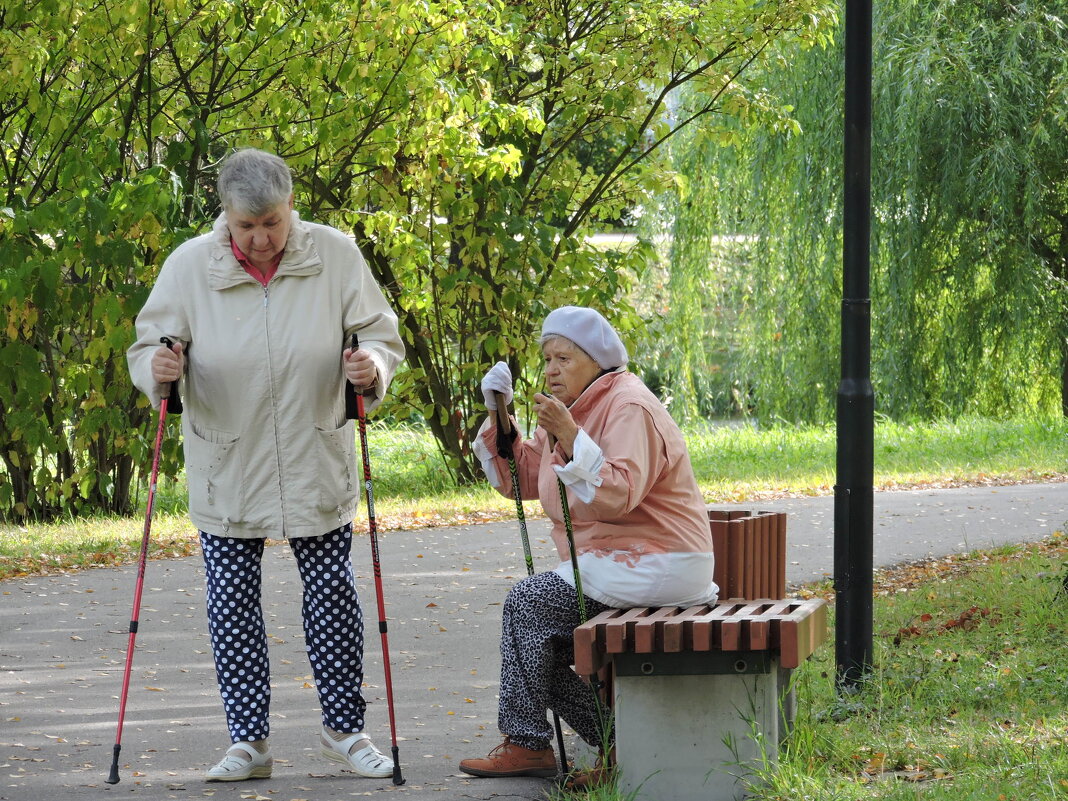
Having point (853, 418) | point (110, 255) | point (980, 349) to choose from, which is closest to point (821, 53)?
point (980, 349)

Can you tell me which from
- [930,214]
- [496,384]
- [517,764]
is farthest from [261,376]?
[930,214]

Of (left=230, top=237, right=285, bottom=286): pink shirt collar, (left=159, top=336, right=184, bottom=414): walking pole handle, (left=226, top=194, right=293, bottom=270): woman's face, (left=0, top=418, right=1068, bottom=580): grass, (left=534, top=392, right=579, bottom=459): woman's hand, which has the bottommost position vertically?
(left=0, top=418, right=1068, bottom=580): grass

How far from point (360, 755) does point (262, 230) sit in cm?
173

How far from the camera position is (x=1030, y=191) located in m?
16.8

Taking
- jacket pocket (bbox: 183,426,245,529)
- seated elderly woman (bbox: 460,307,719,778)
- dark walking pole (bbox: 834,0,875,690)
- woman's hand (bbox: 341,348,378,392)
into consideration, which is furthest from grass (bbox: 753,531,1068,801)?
jacket pocket (bbox: 183,426,245,529)

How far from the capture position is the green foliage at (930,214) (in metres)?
16.8

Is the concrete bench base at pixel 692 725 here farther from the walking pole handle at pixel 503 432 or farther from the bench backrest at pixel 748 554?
the walking pole handle at pixel 503 432

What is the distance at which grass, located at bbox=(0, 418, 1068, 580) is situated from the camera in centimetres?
964

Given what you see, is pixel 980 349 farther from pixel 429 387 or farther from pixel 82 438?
pixel 82 438

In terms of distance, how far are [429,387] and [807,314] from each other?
6881 mm

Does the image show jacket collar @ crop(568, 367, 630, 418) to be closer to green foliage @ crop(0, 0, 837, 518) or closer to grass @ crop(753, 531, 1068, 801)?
grass @ crop(753, 531, 1068, 801)

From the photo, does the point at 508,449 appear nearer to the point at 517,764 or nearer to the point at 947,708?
the point at 517,764

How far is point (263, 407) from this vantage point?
4.68 meters

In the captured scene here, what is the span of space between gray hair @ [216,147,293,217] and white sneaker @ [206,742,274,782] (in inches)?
67.3
